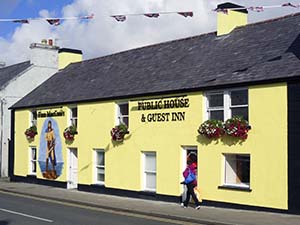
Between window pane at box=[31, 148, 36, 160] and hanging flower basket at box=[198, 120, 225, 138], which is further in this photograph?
window pane at box=[31, 148, 36, 160]

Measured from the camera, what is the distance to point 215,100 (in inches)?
739

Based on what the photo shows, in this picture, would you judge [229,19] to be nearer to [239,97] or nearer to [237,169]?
[239,97]

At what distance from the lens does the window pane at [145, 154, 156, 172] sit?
69.5 feet

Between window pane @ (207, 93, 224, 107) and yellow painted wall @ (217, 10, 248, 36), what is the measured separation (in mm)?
5051

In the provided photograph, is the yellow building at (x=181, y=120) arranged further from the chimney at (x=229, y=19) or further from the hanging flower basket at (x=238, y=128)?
the chimney at (x=229, y=19)

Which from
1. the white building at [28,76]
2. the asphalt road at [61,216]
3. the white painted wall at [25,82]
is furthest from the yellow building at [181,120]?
the white painted wall at [25,82]

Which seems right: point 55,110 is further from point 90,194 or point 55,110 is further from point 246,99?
point 246,99

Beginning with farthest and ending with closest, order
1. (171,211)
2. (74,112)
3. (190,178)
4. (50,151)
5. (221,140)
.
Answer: (50,151) → (74,112) → (190,178) → (221,140) → (171,211)

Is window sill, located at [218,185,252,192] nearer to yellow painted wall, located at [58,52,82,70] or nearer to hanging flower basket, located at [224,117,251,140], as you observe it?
hanging flower basket, located at [224,117,251,140]

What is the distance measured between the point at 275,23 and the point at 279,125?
20.3 ft

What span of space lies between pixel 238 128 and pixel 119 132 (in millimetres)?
6552

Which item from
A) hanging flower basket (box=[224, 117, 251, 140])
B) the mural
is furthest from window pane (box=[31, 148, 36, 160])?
hanging flower basket (box=[224, 117, 251, 140])

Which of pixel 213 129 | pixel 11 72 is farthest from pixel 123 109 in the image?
pixel 11 72

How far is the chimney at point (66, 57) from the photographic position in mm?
33500
